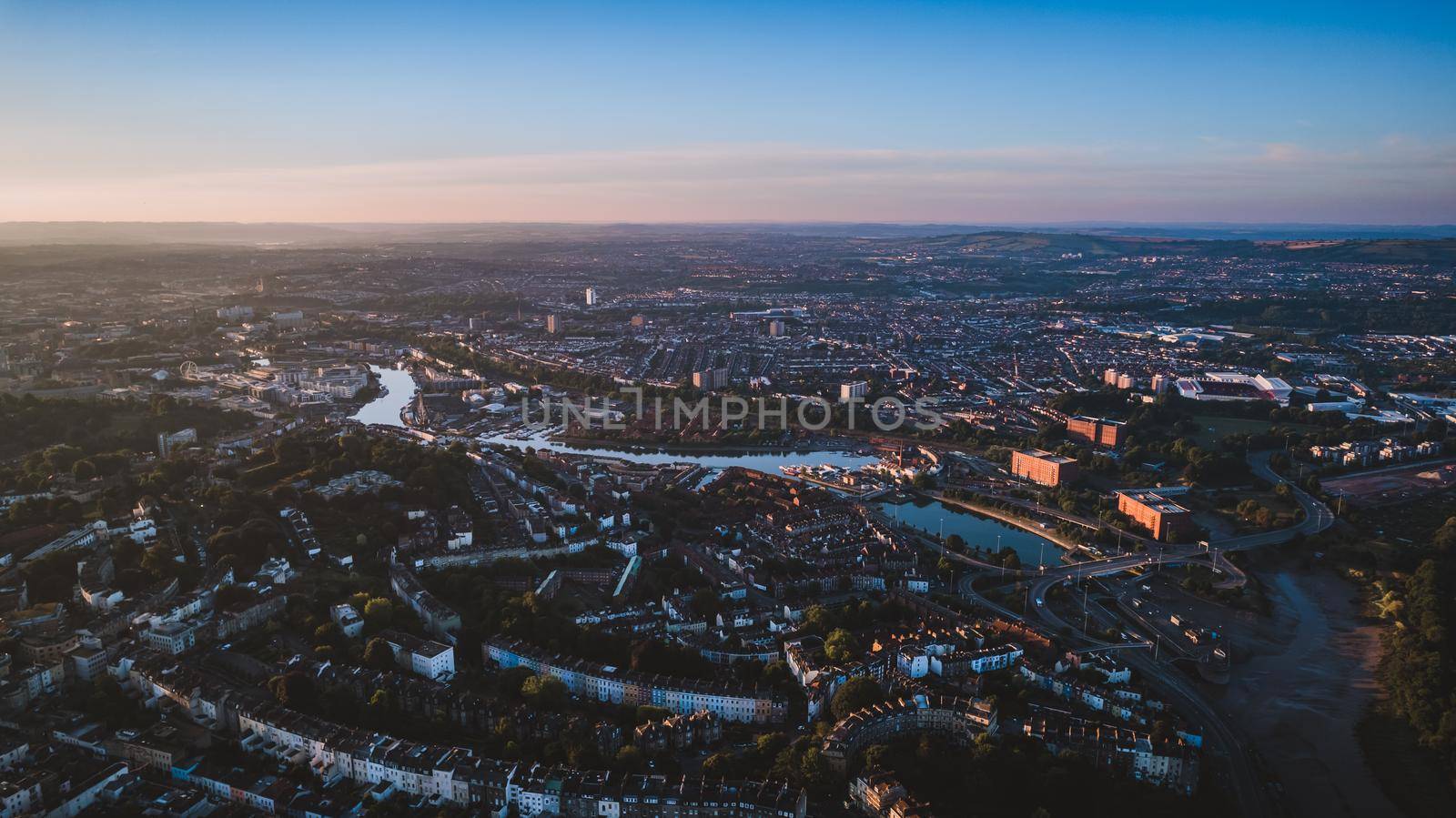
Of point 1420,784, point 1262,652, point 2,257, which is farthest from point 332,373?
point 2,257

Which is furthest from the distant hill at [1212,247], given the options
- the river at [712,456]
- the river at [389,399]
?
the river at [389,399]

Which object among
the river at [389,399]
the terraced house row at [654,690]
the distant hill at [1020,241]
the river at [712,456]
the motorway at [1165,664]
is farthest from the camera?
the distant hill at [1020,241]

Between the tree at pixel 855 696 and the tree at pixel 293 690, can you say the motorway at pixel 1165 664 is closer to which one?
the tree at pixel 855 696

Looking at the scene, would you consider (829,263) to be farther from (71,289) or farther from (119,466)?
(119,466)

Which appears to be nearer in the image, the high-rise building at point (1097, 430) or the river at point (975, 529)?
the river at point (975, 529)

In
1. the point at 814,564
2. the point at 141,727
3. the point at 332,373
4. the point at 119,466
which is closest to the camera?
the point at 141,727

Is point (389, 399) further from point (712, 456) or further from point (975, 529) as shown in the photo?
point (975, 529)
